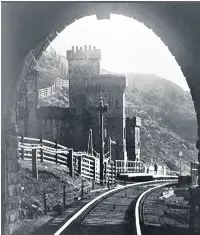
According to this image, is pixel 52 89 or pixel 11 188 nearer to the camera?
pixel 11 188

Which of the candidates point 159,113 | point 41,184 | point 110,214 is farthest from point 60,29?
point 110,214

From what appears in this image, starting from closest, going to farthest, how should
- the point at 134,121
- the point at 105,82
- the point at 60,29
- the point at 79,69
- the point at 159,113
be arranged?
1. the point at 60,29
2. the point at 79,69
3. the point at 159,113
4. the point at 134,121
5. the point at 105,82

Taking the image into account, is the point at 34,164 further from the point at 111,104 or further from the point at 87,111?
the point at 111,104

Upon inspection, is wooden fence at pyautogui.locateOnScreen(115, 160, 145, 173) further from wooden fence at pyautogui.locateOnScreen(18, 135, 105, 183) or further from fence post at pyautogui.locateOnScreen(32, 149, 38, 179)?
fence post at pyautogui.locateOnScreen(32, 149, 38, 179)

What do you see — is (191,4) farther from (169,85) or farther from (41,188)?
(41,188)

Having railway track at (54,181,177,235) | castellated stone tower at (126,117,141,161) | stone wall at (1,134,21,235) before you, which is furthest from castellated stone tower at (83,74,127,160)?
stone wall at (1,134,21,235)

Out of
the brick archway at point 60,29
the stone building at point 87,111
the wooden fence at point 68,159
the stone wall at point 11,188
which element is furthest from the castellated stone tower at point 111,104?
the stone wall at point 11,188
